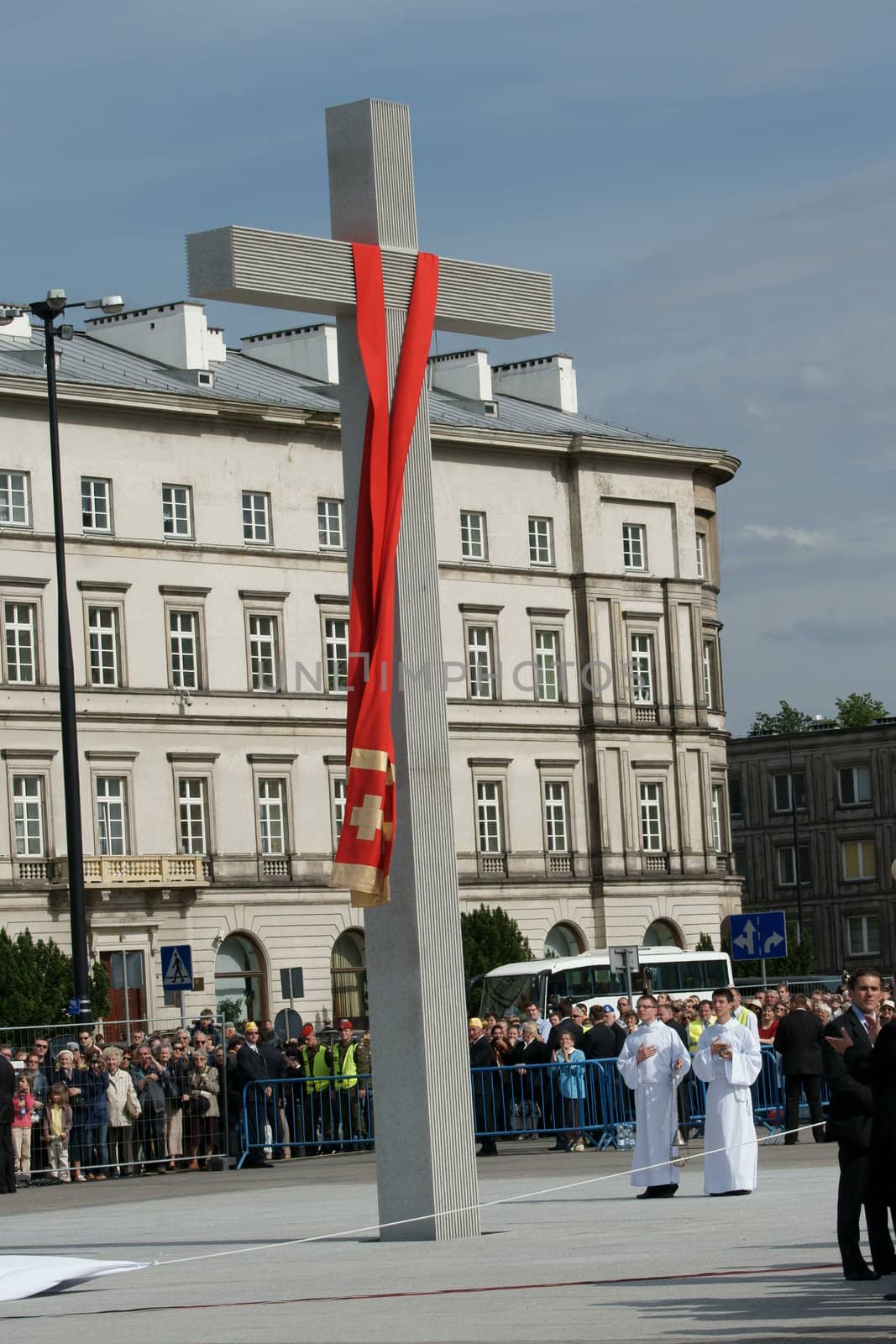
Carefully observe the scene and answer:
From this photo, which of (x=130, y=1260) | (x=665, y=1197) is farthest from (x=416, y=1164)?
(x=665, y=1197)

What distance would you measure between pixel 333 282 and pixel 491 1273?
269 inches

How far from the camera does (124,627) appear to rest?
64500 mm

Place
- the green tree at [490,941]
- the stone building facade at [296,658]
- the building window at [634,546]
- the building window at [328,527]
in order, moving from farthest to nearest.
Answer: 1. the building window at [634,546]
2. the building window at [328,527]
3. the green tree at [490,941]
4. the stone building facade at [296,658]

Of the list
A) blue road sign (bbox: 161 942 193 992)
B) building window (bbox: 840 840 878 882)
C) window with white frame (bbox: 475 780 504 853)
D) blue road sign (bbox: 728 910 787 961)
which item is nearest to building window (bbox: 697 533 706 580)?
window with white frame (bbox: 475 780 504 853)

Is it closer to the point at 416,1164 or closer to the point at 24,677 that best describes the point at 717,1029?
the point at 416,1164

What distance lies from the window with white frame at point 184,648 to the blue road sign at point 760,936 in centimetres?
2912

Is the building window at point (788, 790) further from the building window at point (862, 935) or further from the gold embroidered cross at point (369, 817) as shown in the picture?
the gold embroidered cross at point (369, 817)

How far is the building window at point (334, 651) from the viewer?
2736 inches

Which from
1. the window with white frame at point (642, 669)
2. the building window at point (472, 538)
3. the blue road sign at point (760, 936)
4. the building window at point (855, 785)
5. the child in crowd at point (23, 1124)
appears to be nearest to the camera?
the child in crowd at point (23, 1124)

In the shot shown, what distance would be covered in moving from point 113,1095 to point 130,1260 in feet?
42.6

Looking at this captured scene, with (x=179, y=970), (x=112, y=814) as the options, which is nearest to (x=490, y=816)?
(x=112, y=814)

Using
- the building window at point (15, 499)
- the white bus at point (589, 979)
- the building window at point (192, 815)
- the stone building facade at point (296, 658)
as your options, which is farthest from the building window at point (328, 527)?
the white bus at point (589, 979)

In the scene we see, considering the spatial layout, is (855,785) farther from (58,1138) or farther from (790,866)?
(58,1138)

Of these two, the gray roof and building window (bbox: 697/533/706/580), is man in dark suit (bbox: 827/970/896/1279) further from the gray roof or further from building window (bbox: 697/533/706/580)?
building window (bbox: 697/533/706/580)
